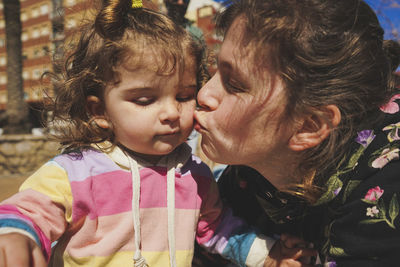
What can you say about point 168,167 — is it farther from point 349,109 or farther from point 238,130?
point 349,109

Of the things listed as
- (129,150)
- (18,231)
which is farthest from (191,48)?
(18,231)

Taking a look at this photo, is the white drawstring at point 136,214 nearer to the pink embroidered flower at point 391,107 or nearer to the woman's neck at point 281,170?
the woman's neck at point 281,170

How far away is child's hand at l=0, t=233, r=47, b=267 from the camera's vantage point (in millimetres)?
709

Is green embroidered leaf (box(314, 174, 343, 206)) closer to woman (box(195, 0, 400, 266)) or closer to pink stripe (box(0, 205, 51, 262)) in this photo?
woman (box(195, 0, 400, 266))

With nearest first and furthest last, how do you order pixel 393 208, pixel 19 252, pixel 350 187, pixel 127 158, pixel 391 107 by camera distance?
pixel 19 252
pixel 393 208
pixel 350 187
pixel 391 107
pixel 127 158

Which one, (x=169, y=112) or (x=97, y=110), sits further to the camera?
(x=97, y=110)

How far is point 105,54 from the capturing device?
114 cm

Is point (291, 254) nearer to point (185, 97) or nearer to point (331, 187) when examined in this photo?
point (331, 187)

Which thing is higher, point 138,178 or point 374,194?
point 374,194

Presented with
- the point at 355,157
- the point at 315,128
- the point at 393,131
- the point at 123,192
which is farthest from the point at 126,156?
the point at 393,131

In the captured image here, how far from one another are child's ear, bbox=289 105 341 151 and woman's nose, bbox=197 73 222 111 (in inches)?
11.5

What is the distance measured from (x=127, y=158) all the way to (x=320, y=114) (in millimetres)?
703

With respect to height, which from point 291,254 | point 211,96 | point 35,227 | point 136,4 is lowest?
point 291,254

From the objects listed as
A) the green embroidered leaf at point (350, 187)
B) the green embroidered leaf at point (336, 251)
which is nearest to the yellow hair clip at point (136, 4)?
the green embroidered leaf at point (350, 187)
